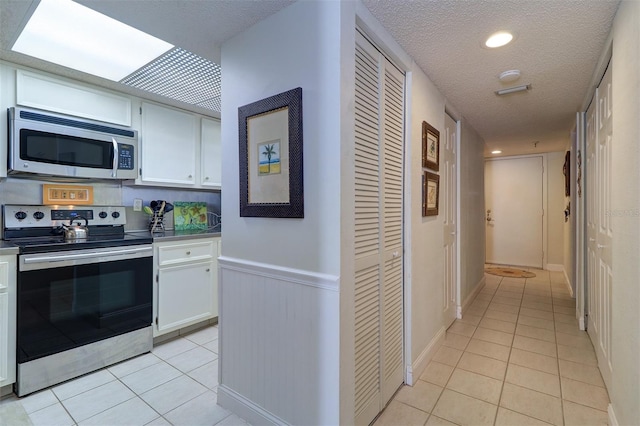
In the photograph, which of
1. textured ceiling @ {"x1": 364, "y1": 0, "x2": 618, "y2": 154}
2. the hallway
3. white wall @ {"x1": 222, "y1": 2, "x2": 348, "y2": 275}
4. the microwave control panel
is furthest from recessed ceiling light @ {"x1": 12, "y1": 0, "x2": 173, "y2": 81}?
the hallway

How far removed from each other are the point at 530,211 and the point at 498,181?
78cm

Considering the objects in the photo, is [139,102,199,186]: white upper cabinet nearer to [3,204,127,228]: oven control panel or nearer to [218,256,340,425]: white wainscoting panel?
[3,204,127,228]: oven control panel

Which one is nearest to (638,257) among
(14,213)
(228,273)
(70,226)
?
(228,273)

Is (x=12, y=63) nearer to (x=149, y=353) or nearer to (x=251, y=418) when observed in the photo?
(x=149, y=353)

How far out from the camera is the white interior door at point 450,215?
2.89 m

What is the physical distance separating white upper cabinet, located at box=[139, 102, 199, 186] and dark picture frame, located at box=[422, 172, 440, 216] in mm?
2255

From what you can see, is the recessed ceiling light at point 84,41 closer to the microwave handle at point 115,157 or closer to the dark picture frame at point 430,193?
the microwave handle at point 115,157

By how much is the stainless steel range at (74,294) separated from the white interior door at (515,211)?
19.8 feet

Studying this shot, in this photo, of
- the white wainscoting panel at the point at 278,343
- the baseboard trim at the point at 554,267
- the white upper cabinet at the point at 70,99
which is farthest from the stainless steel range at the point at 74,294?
the baseboard trim at the point at 554,267

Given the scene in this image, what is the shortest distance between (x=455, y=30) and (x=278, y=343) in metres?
1.93

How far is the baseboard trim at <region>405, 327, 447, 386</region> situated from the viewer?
2066 millimetres

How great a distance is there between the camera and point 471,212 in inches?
152

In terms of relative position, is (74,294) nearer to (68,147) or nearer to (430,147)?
(68,147)

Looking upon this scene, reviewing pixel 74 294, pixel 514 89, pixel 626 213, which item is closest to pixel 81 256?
pixel 74 294
